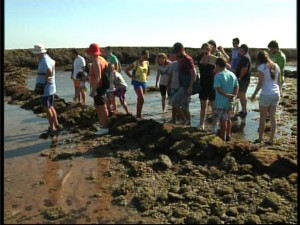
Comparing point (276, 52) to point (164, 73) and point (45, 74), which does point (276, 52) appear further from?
point (45, 74)

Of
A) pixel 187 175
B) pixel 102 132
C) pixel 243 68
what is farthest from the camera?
pixel 243 68

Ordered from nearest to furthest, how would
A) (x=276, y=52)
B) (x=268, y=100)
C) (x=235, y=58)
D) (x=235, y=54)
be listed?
(x=268, y=100)
(x=276, y=52)
(x=235, y=58)
(x=235, y=54)

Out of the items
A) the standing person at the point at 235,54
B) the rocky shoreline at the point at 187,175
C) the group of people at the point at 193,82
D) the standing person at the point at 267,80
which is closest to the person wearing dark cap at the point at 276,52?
Result: the group of people at the point at 193,82

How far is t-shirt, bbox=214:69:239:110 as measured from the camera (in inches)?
309

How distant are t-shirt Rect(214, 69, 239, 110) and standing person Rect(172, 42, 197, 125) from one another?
986mm

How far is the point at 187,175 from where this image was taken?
659cm

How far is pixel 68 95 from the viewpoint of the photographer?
1772cm

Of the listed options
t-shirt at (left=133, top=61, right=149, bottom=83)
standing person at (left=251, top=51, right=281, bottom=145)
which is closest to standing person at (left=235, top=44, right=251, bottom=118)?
t-shirt at (left=133, top=61, right=149, bottom=83)

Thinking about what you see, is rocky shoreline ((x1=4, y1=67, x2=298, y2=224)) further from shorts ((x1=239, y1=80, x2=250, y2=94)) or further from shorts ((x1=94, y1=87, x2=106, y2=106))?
shorts ((x1=239, y1=80, x2=250, y2=94))

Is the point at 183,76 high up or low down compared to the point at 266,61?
down

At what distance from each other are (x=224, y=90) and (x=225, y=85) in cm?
10

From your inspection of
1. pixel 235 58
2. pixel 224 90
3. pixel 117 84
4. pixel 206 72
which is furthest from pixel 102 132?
pixel 235 58

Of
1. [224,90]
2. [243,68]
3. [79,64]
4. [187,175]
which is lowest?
[187,175]

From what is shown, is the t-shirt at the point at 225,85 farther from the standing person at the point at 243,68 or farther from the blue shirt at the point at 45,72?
the blue shirt at the point at 45,72
